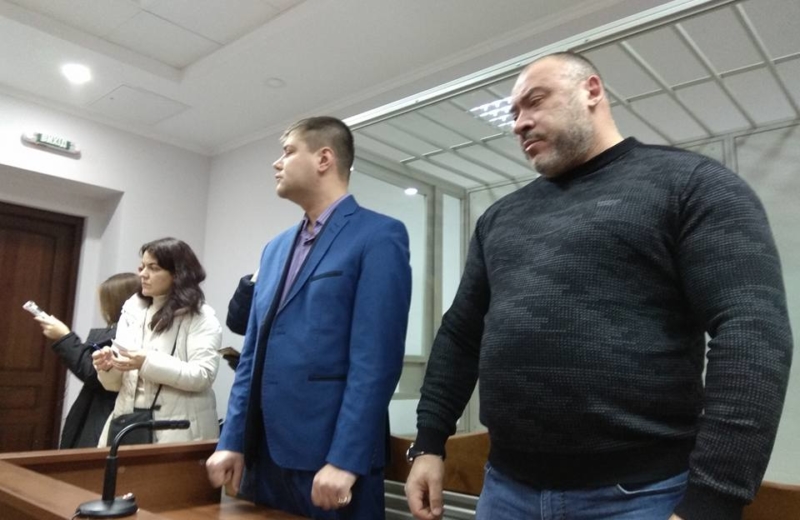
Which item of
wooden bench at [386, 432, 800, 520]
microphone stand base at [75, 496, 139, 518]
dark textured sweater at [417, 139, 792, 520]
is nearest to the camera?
dark textured sweater at [417, 139, 792, 520]

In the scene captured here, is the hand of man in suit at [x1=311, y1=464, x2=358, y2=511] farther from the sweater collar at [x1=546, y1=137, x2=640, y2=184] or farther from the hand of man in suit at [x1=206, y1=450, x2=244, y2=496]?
the sweater collar at [x1=546, y1=137, x2=640, y2=184]

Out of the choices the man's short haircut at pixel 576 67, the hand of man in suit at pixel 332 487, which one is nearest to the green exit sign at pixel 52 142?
the hand of man in suit at pixel 332 487

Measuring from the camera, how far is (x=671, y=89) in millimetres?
1719

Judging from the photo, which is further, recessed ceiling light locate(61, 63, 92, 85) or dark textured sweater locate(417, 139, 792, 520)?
recessed ceiling light locate(61, 63, 92, 85)

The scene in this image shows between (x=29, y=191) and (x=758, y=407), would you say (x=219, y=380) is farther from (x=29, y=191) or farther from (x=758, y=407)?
(x=758, y=407)

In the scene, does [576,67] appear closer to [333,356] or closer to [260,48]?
[333,356]

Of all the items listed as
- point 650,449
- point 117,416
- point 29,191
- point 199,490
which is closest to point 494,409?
point 650,449

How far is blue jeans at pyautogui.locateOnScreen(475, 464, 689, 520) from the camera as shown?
0.79 m

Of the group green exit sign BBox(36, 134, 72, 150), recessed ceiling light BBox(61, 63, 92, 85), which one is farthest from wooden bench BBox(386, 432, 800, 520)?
green exit sign BBox(36, 134, 72, 150)

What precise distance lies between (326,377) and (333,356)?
0.05 m

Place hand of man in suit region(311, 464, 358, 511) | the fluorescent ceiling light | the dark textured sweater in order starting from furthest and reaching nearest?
the fluorescent ceiling light
hand of man in suit region(311, 464, 358, 511)
the dark textured sweater

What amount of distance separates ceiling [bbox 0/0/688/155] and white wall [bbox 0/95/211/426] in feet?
0.46

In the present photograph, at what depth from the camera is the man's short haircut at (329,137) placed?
4.99 feet

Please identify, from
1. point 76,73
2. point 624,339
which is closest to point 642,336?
point 624,339
